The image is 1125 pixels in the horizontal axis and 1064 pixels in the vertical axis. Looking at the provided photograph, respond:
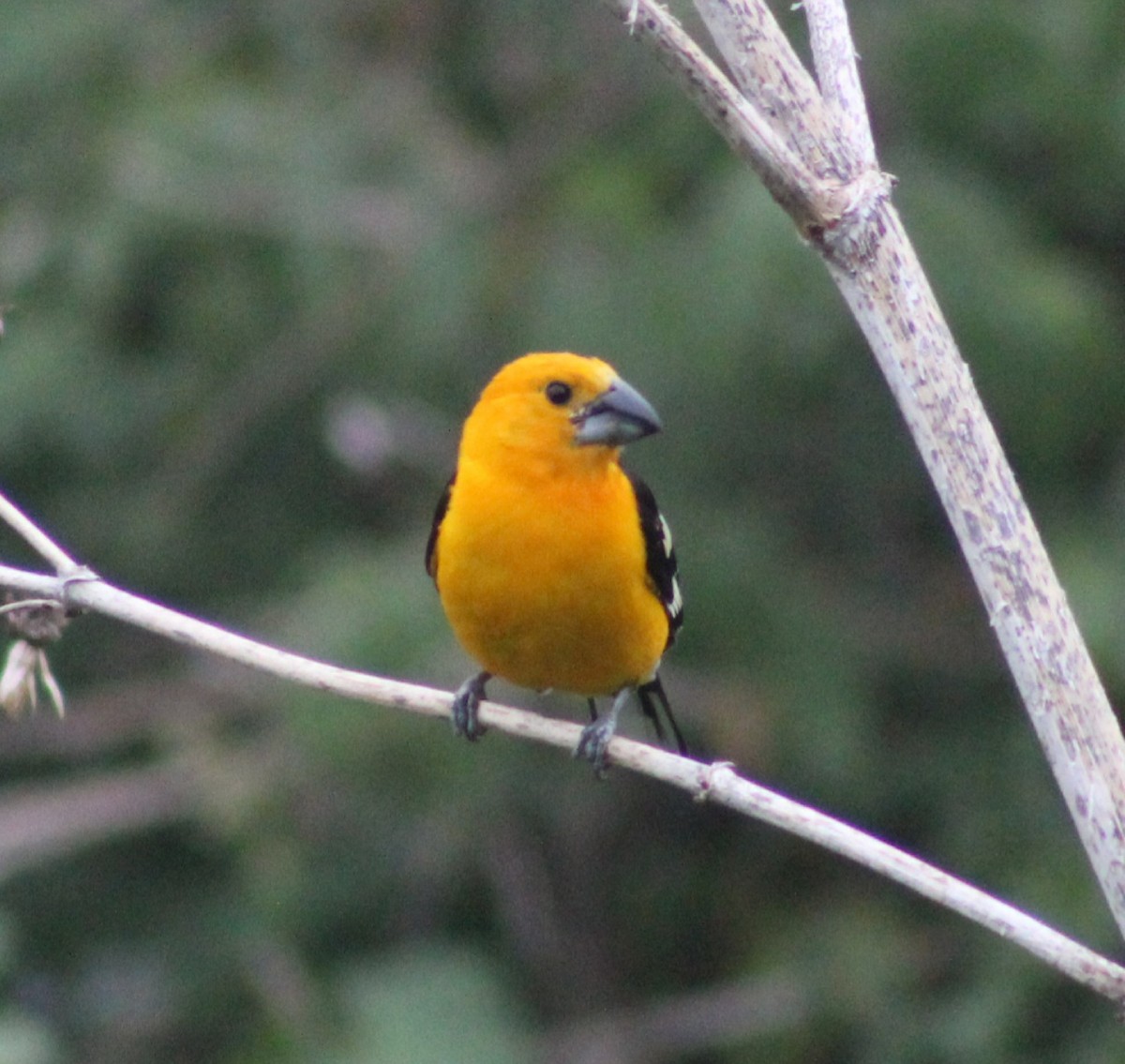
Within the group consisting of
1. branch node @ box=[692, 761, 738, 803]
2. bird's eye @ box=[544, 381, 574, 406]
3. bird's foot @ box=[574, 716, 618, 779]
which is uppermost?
bird's eye @ box=[544, 381, 574, 406]

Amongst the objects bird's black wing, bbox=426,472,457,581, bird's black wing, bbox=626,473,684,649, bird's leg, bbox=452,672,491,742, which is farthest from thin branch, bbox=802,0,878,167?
bird's black wing, bbox=426,472,457,581

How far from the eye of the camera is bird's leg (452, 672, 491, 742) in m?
3.68

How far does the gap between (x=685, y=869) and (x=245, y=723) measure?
6.11 ft

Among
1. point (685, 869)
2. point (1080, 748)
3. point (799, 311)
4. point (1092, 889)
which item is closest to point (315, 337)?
point (799, 311)

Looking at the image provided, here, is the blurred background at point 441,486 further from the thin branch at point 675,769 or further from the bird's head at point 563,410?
the thin branch at point 675,769

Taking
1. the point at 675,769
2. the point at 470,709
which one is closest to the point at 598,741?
the point at 470,709

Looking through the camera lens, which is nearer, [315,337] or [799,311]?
[799,311]

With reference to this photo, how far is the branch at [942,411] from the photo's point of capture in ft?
7.53

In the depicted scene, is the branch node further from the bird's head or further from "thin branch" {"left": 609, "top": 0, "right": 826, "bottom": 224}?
the bird's head

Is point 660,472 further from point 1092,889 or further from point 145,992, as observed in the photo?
point 145,992

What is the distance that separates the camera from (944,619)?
741 cm

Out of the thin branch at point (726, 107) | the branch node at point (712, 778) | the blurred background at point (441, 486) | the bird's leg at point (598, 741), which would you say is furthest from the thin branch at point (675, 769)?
the blurred background at point (441, 486)

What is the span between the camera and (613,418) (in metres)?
4.11

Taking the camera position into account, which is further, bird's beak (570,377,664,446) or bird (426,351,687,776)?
bird's beak (570,377,664,446)
